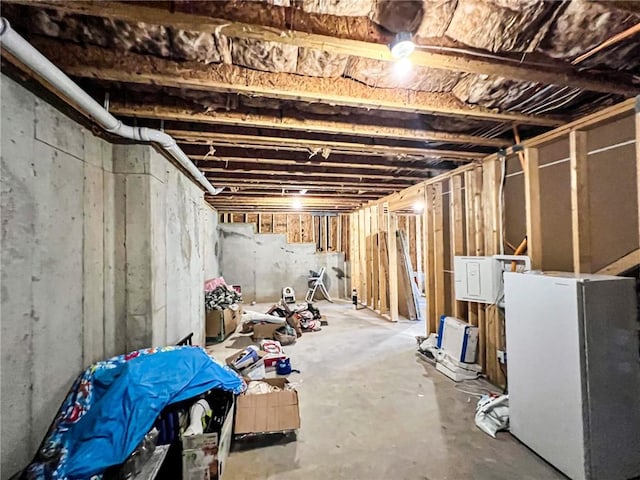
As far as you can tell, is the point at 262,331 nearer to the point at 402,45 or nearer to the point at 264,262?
the point at 264,262

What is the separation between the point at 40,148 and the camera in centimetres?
157

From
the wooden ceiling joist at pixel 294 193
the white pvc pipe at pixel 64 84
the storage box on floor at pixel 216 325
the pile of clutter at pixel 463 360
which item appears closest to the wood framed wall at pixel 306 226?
the wooden ceiling joist at pixel 294 193

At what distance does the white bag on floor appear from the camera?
7.39 feet

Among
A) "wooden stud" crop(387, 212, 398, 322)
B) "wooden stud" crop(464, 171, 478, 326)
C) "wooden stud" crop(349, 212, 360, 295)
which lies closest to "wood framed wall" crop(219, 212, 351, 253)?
"wooden stud" crop(349, 212, 360, 295)

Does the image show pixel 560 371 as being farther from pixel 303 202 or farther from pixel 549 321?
pixel 303 202

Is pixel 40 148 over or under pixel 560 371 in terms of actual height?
over

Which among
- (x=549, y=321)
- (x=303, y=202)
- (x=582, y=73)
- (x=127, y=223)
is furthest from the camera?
(x=303, y=202)

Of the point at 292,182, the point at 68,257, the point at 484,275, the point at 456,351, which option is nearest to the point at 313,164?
the point at 292,182

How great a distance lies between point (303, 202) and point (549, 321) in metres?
4.83

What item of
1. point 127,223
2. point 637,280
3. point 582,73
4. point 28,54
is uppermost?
point 582,73

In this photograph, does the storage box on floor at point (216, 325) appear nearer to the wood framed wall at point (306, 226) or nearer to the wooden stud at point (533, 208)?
the wood framed wall at point (306, 226)

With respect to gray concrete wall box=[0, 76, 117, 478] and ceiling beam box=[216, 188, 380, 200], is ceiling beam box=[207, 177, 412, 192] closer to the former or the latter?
ceiling beam box=[216, 188, 380, 200]

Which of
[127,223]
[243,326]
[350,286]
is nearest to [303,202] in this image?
[243,326]

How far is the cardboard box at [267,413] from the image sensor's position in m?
2.08
